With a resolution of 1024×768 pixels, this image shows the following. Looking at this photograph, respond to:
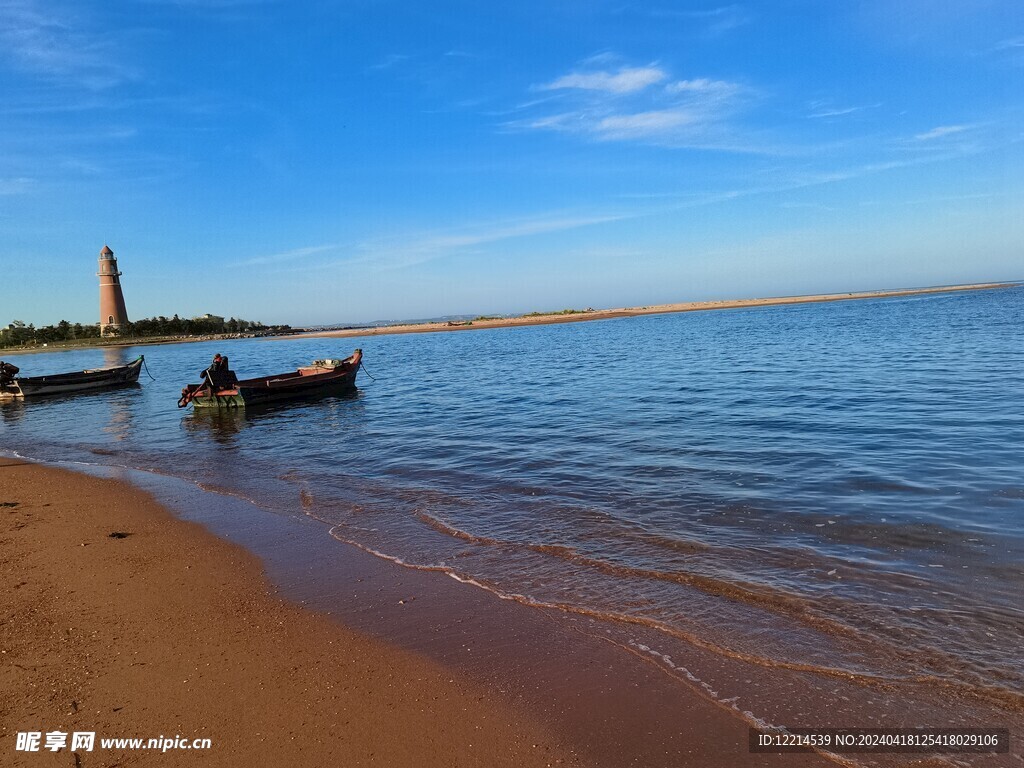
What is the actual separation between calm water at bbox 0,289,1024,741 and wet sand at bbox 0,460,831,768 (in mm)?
546

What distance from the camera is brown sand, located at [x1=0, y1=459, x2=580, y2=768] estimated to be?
3764 mm

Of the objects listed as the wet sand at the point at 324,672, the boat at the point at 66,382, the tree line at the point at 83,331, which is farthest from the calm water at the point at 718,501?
the tree line at the point at 83,331

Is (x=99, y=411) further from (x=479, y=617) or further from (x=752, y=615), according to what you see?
(x=752, y=615)

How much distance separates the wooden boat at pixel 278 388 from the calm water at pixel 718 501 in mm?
981

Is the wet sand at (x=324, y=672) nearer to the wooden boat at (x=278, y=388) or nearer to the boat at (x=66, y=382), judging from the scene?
the wooden boat at (x=278, y=388)

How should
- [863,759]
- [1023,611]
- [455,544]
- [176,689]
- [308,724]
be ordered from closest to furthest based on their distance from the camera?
[863,759], [308,724], [176,689], [1023,611], [455,544]

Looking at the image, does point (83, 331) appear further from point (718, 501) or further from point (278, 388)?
point (718, 501)

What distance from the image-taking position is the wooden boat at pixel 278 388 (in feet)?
71.5

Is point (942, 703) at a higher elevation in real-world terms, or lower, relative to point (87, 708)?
lower

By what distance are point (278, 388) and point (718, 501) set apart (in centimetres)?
1866

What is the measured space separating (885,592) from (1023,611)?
1011 millimetres

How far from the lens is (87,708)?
421 cm

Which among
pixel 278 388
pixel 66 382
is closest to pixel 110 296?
pixel 66 382

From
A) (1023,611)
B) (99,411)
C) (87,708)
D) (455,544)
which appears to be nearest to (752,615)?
(1023,611)
